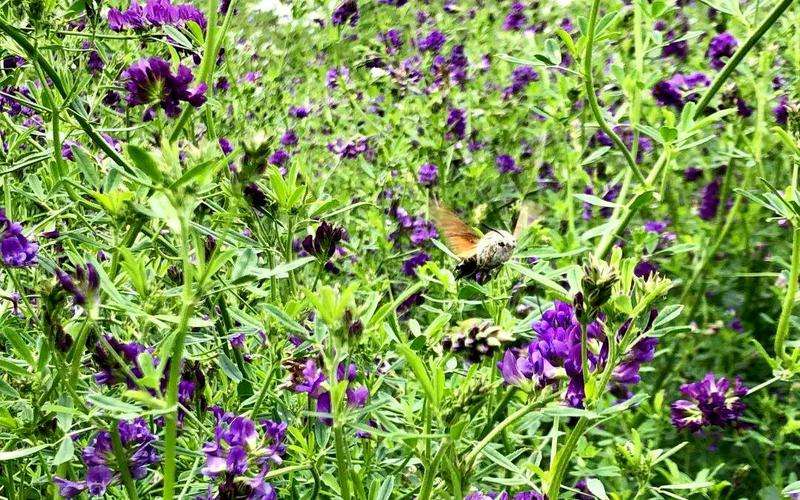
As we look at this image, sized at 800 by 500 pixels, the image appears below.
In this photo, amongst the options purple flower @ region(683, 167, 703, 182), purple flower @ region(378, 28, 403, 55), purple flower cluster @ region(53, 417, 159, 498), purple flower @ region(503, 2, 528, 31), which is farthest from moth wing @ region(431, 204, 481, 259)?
purple flower @ region(503, 2, 528, 31)

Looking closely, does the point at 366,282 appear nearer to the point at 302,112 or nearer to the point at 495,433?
the point at 495,433

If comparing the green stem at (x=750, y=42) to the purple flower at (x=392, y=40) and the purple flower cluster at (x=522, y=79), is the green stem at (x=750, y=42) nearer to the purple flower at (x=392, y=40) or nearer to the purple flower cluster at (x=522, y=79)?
the purple flower cluster at (x=522, y=79)

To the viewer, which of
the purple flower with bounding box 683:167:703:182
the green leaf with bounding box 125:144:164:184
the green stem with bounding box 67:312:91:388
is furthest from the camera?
the purple flower with bounding box 683:167:703:182

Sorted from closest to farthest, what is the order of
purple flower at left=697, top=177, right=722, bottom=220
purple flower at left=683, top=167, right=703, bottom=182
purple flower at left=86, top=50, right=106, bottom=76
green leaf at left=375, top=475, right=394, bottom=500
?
green leaf at left=375, top=475, right=394, bottom=500 < purple flower at left=86, top=50, right=106, bottom=76 < purple flower at left=697, top=177, right=722, bottom=220 < purple flower at left=683, top=167, right=703, bottom=182

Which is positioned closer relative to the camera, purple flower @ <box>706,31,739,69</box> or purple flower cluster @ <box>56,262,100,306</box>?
purple flower cluster @ <box>56,262,100,306</box>

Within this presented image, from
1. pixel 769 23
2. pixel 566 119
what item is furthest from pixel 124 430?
pixel 566 119

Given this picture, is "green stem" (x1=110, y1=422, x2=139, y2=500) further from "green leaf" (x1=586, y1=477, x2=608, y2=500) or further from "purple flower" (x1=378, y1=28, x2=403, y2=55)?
"purple flower" (x1=378, y1=28, x2=403, y2=55)
